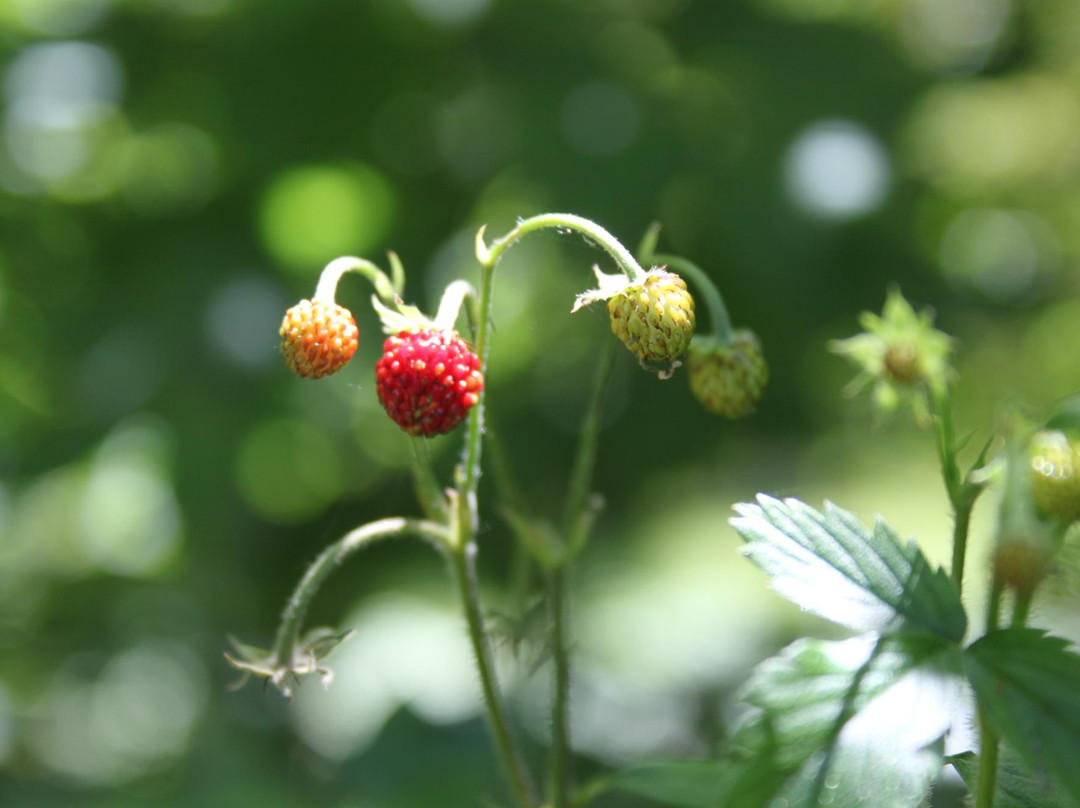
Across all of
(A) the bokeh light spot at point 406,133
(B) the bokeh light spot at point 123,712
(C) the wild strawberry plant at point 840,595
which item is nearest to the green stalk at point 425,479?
(C) the wild strawberry plant at point 840,595

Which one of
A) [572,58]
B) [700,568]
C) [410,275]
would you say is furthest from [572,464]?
[572,58]

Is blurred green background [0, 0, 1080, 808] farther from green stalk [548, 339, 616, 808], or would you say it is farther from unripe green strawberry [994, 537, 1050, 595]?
unripe green strawberry [994, 537, 1050, 595]

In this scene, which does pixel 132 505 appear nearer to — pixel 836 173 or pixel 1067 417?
pixel 836 173

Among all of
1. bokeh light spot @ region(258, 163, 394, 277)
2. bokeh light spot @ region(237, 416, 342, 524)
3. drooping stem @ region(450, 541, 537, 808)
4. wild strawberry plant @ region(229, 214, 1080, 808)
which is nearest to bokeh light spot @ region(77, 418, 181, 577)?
bokeh light spot @ region(237, 416, 342, 524)

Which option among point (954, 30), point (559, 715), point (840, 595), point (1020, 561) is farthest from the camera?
point (954, 30)

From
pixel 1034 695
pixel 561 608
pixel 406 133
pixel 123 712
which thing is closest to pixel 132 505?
pixel 123 712

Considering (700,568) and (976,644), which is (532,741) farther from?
(976,644)
